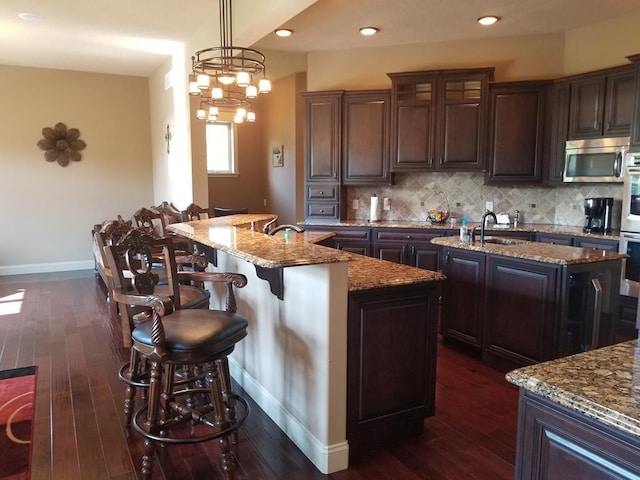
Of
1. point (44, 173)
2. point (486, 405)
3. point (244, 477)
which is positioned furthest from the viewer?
point (44, 173)

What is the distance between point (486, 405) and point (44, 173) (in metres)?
6.94

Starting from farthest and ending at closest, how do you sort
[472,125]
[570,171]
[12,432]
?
[472,125]
[570,171]
[12,432]

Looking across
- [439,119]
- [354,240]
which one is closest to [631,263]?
[439,119]

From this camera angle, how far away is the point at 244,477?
222 centimetres

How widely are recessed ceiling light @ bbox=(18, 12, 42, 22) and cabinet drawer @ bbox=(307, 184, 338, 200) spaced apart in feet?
10.9

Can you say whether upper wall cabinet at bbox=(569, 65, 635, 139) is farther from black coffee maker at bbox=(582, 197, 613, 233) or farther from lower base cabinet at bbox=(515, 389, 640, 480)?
lower base cabinet at bbox=(515, 389, 640, 480)

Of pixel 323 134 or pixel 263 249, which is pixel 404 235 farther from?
pixel 263 249

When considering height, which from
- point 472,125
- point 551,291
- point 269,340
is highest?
point 472,125

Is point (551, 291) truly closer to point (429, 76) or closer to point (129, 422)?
point (129, 422)

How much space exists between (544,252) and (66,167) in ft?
22.4

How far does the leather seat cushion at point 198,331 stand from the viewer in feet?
6.54

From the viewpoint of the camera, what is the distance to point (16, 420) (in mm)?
2750

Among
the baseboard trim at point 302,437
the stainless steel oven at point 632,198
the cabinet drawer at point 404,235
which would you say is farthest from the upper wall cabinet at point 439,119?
the baseboard trim at point 302,437

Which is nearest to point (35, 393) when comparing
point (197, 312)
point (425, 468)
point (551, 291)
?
point (197, 312)
